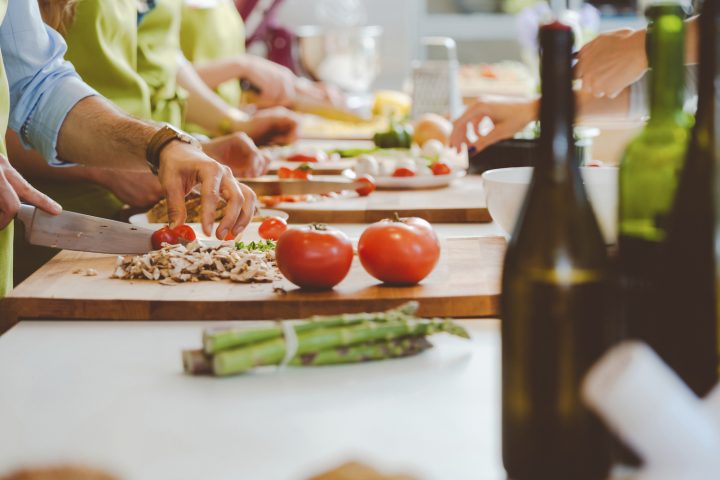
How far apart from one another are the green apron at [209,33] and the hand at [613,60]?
243 cm

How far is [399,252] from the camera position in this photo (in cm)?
135

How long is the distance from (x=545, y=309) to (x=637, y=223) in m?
0.14

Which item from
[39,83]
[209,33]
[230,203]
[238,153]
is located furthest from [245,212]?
[209,33]

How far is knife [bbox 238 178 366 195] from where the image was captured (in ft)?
7.57

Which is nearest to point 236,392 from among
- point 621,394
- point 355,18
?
point 621,394

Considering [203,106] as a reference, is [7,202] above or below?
below

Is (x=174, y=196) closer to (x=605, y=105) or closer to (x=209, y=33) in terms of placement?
(x=605, y=105)

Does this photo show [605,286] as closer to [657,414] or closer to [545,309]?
[545,309]

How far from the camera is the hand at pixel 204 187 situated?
1595 mm

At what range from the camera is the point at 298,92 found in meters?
4.07

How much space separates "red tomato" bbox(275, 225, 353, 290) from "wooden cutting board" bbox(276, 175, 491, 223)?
0.73 meters

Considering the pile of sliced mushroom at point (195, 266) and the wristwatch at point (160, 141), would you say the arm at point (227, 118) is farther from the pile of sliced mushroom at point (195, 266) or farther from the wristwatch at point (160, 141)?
the pile of sliced mushroom at point (195, 266)

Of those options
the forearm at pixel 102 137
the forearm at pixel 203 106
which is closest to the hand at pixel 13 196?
the forearm at pixel 102 137

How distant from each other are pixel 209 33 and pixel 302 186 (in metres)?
2.13
